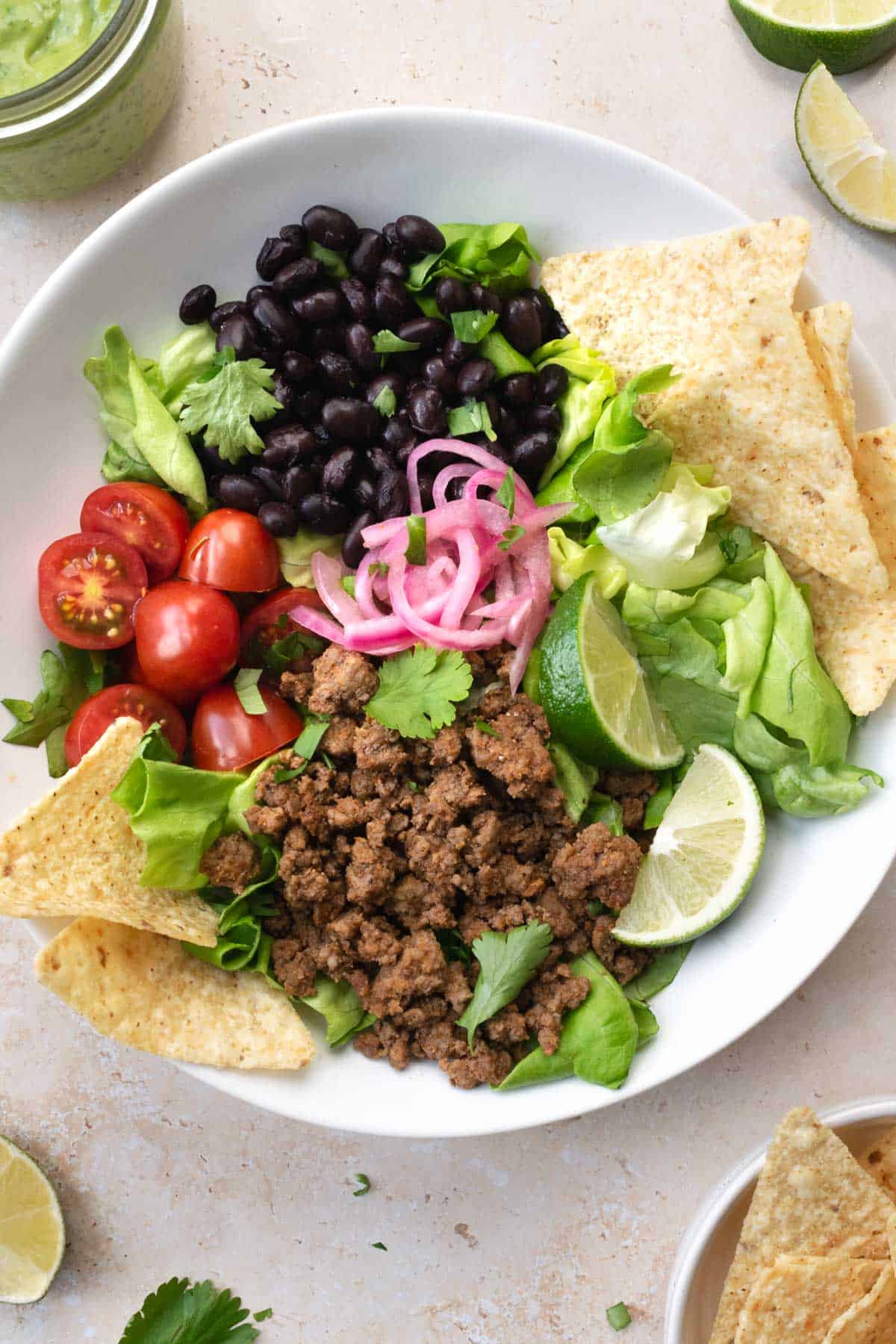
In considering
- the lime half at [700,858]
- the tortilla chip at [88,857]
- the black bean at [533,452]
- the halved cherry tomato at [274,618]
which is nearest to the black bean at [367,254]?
the black bean at [533,452]

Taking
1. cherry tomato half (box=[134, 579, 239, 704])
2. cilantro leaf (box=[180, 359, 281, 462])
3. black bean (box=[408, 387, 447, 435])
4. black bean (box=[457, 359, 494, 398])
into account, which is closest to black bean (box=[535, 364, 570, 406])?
black bean (box=[457, 359, 494, 398])

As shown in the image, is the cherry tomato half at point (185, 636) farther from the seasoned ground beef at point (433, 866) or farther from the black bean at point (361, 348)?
the black bean at point (361, 348)

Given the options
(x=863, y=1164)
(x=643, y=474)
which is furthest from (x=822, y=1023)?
(x=643, y=474)

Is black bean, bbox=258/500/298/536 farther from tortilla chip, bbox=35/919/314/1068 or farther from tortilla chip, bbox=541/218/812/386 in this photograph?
tortilla chip, bbox=35/919/314/1068

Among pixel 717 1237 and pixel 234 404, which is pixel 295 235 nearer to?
pixel 234 404

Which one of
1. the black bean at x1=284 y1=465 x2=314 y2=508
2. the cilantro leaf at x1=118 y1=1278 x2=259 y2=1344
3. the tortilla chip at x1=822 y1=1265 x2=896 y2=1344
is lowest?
the tortilla chip at x1=822 y1=1265 x2=896 y2=1344

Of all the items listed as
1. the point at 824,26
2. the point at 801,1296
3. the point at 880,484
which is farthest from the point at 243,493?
the point at 801,1296
